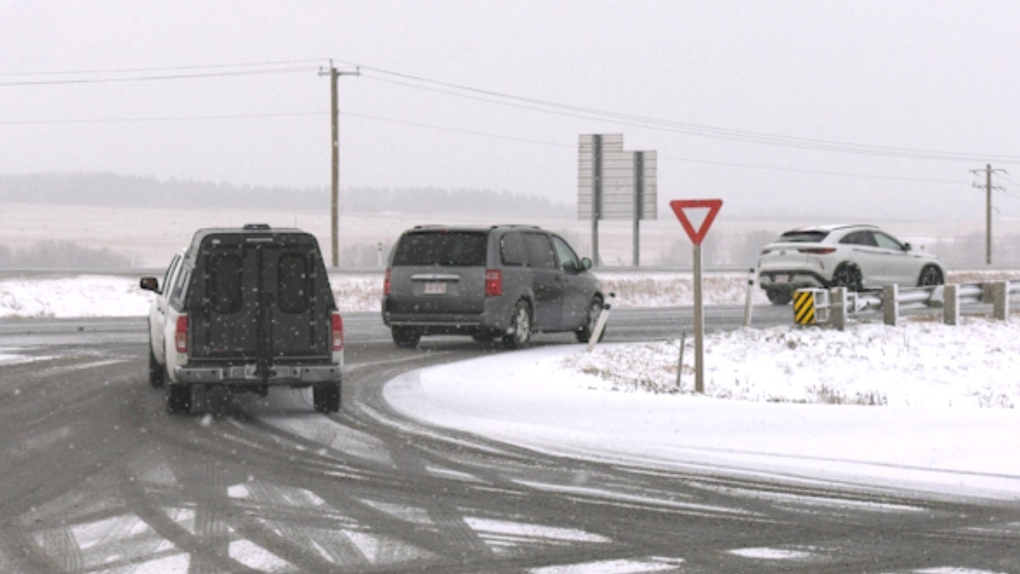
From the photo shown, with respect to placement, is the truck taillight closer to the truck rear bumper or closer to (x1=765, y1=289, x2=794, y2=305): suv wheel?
the truck rear bumper

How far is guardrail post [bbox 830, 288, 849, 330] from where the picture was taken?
24.1 meters

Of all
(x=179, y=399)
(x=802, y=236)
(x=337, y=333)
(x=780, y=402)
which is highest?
(x=802, y=236)

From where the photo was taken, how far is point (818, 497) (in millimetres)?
8844

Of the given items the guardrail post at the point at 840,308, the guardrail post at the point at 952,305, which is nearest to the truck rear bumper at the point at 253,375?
the guardrail post at the point at 840,308

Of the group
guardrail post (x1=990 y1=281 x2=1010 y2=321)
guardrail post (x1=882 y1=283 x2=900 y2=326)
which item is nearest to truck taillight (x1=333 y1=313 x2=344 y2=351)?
guardrail post (x1=882 y1=283 x2=900 y2=326)

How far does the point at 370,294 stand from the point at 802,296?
1671 centimetres

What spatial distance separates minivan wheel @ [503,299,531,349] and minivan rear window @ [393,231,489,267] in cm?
110

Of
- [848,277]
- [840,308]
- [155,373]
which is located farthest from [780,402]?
[848,277]

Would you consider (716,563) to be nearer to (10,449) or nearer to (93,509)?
(93,509)

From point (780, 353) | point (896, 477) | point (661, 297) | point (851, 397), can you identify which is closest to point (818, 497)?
point (896, 477)

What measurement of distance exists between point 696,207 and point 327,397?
4412 mm

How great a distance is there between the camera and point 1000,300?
91.1 ft

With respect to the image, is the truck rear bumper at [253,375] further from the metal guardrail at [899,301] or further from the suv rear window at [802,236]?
the suv rear window at [802,236]

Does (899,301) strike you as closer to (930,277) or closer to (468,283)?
(930,277)
